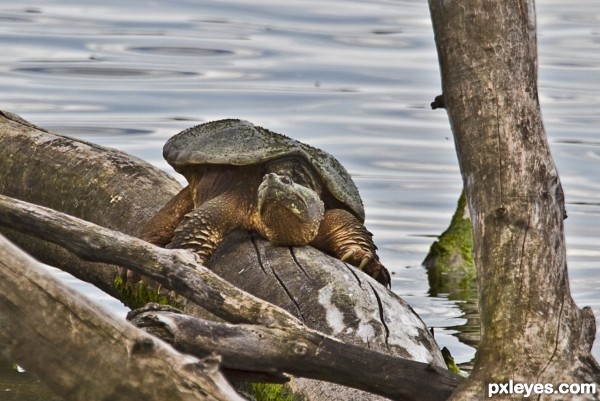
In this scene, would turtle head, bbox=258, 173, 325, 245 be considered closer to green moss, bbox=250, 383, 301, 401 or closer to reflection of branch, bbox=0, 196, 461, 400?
green moss, bbox=250, 383, 301, 401

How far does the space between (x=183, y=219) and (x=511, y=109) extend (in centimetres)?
192

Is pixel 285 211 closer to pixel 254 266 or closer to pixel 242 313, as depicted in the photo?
pixel 254 266

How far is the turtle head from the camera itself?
211 inches

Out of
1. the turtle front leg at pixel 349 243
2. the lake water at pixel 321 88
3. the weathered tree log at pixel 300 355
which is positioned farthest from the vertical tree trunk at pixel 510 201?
the lake water at pixel 321 88

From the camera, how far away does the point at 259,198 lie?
5.42 m

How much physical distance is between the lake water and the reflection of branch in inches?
133

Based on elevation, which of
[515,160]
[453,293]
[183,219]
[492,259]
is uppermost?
[515,160]

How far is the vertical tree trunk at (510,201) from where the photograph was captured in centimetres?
396

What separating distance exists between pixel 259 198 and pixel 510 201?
5.13 feet

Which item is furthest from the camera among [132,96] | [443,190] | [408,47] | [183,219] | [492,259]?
[408,47]

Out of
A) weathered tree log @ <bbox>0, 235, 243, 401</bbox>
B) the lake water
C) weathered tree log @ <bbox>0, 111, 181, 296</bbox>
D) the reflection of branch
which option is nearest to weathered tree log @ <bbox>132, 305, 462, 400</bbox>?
the reflection of branch

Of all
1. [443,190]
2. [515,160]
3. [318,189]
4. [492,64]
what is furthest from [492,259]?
[443,190]

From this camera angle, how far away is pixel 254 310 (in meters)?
4.22

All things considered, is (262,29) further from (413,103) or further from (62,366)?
(62,366)
